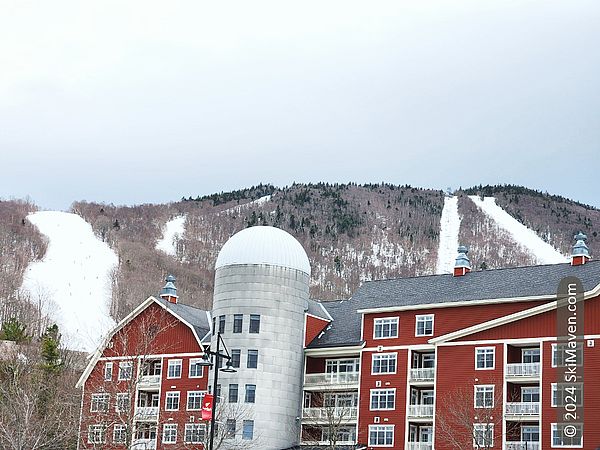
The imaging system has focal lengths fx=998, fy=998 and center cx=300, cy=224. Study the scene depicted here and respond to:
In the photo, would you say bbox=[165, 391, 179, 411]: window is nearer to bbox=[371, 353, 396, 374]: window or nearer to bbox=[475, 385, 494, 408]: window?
bbox=[371, 353, 396, 374]: window

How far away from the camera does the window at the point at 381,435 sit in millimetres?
62569

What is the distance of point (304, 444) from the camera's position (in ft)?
220

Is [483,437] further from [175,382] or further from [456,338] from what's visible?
[175,382]

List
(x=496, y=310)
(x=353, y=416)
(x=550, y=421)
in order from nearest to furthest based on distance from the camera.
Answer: (x=550, y=421) → (x=496, y=310) → (x=353, y=416)

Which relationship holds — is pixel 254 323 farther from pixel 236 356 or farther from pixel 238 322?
pixel 236 356

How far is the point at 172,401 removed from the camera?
233ft

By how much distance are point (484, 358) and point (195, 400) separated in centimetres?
2138

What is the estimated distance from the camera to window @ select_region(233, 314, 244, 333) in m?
68.6

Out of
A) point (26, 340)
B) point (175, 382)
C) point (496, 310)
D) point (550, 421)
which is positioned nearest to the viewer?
point (550, 421)

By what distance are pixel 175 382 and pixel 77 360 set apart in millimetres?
30672

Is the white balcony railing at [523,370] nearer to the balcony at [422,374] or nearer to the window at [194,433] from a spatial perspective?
the balcony at [422,374]

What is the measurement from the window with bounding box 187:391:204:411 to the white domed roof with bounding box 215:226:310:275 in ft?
30.1

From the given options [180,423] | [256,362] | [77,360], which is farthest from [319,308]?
[77,360]

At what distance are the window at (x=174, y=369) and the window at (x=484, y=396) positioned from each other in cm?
2267
